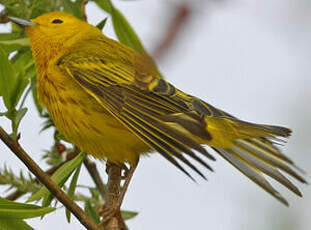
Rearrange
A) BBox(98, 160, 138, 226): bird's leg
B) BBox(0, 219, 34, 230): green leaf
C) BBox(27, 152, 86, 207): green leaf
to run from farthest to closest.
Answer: BBox(98, 160, 138, 226): bird's leg, BBox(27, 152, 86, 207): green leaf, BBox(0, 219, 34, 230): green leaf

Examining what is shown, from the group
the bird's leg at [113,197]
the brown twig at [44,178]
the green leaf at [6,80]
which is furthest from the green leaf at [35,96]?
the brown twig at [44,178]

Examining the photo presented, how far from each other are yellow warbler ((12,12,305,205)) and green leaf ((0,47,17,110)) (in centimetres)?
55

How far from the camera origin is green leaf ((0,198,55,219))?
206cm

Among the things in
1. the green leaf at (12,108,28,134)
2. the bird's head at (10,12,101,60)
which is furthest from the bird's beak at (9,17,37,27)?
the green leaf at (12,108,28,134)

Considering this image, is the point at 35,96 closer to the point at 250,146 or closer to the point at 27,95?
the point at 27,95

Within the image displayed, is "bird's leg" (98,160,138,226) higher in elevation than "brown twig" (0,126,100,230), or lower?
lower

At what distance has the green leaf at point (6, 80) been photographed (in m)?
2.06

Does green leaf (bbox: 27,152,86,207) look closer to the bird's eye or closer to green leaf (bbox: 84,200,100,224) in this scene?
green leaf (bbox: 84,200,100,224)

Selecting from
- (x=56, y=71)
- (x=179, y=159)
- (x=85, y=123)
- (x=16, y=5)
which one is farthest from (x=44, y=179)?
(x=16, y=5)

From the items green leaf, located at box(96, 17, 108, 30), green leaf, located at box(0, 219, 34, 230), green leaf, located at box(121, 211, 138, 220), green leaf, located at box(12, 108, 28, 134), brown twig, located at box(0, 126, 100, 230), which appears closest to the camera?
brown twig, located at box(0, 126, 100, 230)

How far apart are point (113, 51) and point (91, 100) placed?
50 centimetres

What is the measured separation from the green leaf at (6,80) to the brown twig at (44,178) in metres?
0.19

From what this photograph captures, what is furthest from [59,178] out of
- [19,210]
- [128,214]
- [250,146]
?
[250,146]

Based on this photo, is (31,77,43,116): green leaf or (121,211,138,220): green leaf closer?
(121,211,138,220): green leaf
